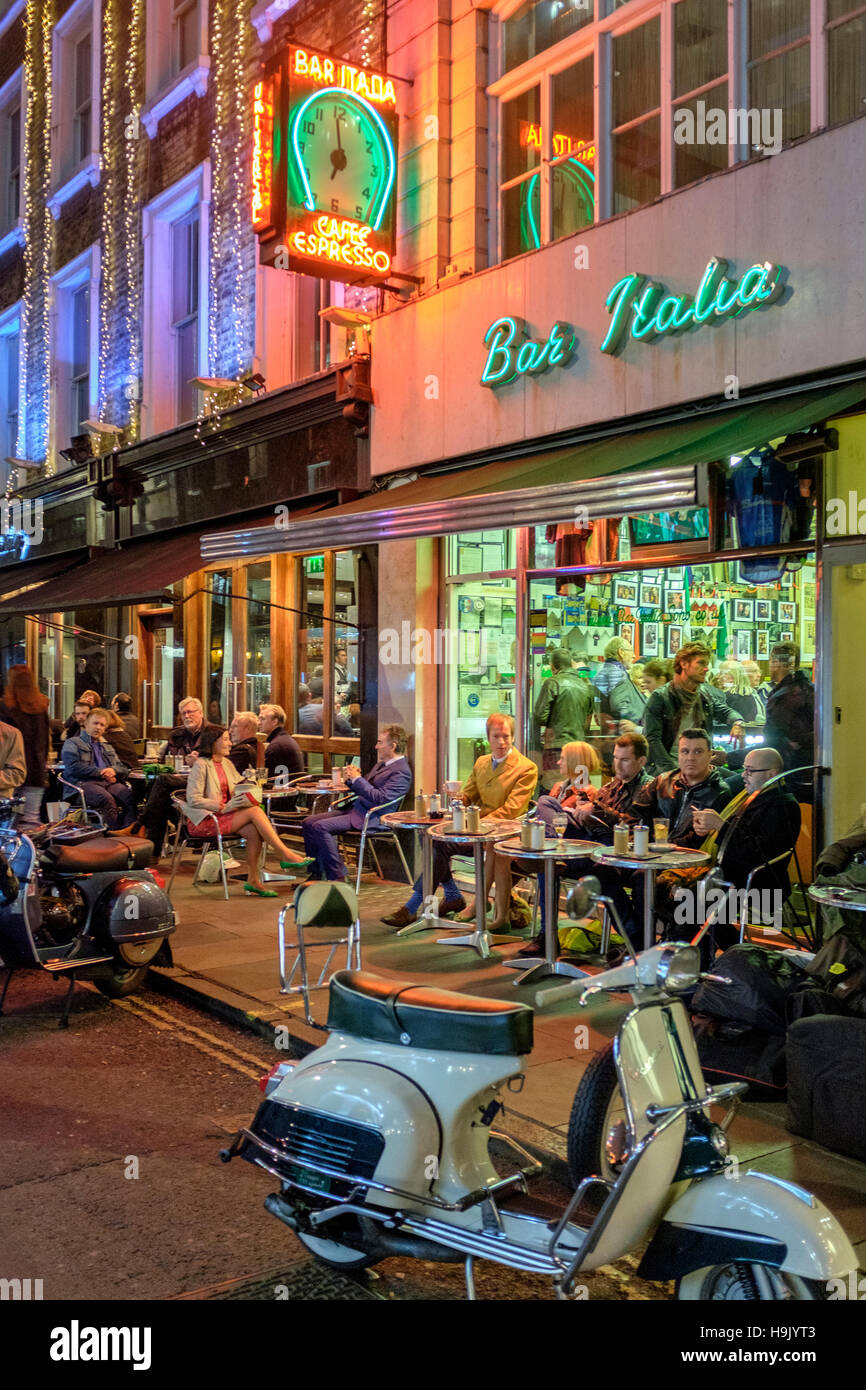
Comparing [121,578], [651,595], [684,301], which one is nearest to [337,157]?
[684,301]

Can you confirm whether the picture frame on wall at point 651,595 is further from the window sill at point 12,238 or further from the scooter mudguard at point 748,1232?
the window sill at point 12,238

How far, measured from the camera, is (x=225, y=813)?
10031 mm

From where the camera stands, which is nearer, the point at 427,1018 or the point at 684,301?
the point at 427,1018

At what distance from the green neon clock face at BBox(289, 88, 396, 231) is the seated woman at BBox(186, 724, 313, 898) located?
16.2 ft

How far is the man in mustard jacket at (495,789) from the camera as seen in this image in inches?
335

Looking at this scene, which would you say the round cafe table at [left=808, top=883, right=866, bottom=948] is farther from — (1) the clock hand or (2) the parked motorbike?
(1) the clock hand

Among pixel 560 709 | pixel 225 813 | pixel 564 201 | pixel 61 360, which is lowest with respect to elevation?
pixel 225 813

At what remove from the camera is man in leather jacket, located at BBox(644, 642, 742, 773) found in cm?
866

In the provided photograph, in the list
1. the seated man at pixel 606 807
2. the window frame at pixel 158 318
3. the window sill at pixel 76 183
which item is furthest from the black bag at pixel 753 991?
the window sill at pixel 76 183

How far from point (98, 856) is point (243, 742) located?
421 cm

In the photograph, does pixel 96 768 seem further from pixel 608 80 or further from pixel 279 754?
pixel 608 80

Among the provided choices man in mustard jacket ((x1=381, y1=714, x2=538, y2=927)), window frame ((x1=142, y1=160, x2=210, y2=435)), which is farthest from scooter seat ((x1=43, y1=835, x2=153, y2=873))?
window frame ((x1=142, y1=160, x2=210, y2=435))

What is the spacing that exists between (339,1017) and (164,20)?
1603 cm
